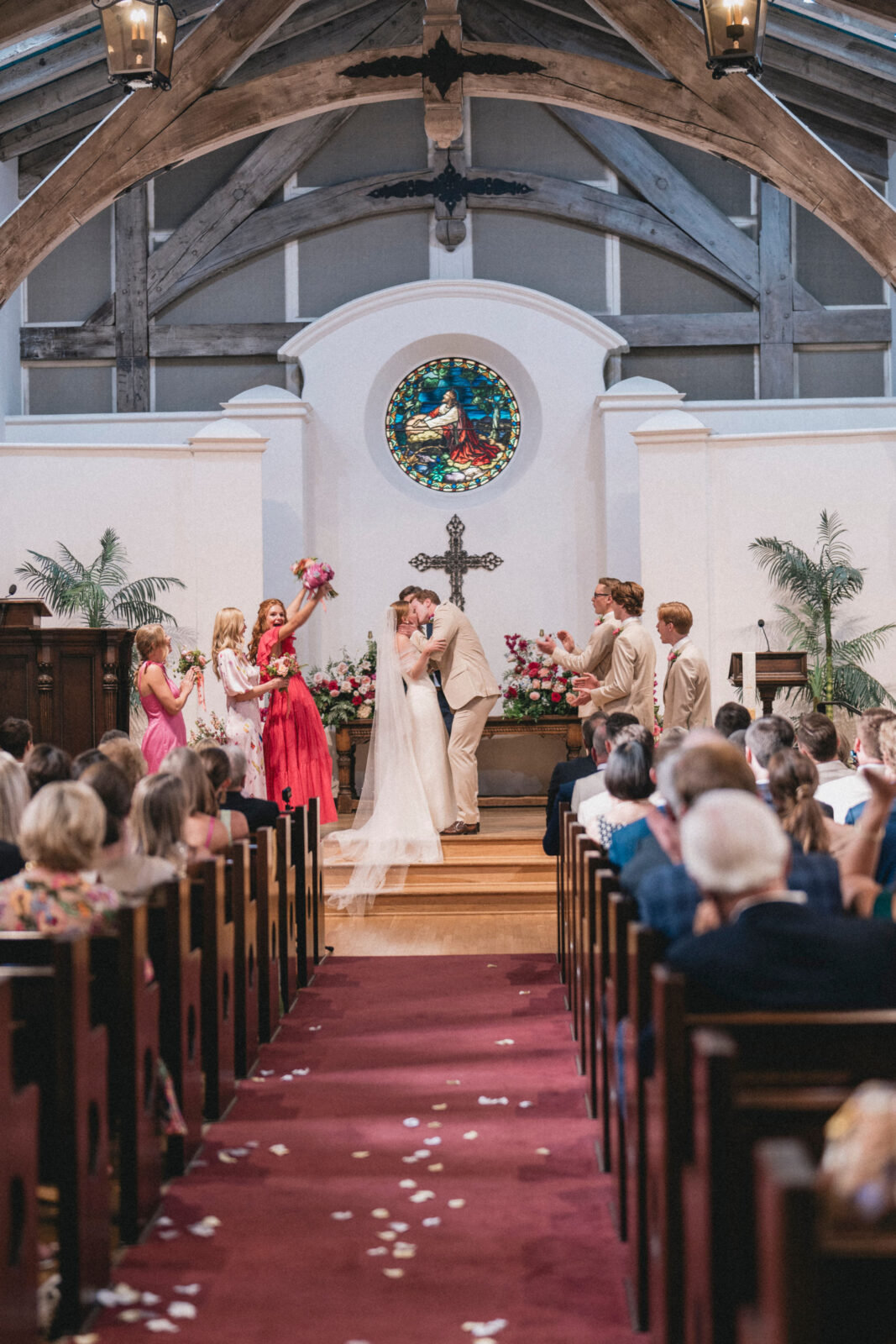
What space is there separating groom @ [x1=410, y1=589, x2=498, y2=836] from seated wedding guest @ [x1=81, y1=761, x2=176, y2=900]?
4.66 metres

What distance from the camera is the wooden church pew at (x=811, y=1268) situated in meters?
1.40

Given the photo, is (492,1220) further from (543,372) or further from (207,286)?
(207,286)

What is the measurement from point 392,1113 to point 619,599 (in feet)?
13.8

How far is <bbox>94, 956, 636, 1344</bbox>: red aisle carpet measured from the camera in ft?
8.54

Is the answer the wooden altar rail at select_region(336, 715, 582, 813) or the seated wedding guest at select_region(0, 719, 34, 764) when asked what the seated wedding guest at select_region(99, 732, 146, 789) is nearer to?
the seated wedding guest at select_region(0, 719, 34, 764)

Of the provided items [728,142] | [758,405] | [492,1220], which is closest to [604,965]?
[492,1220]

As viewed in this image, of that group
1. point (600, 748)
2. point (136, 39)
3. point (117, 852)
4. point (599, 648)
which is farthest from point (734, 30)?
point (117, 852)

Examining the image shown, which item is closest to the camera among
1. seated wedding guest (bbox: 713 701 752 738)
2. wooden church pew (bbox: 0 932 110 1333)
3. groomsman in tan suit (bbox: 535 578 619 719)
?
wooden church pew (bbox: 0 932 110 1333)

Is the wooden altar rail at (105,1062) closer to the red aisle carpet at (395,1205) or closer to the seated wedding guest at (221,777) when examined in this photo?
the red aisle carpet at (395,1205)

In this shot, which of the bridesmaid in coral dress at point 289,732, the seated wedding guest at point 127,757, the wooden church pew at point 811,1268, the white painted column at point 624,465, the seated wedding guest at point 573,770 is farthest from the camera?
the white painted column at point 624,465

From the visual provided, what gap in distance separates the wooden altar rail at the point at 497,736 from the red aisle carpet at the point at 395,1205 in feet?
13.9

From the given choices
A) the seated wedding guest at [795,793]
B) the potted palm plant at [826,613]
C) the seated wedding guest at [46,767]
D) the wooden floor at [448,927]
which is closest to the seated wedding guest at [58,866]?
the seated wedding guest at [46,767]

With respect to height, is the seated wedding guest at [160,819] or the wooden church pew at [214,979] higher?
the seated wedding guest at [160,819]

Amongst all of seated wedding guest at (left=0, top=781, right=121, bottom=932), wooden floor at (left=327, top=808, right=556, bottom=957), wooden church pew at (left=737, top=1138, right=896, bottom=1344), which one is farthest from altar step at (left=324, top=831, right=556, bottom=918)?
wooden church pew at (left=737, top=1138, right=896, bottom=1344)
